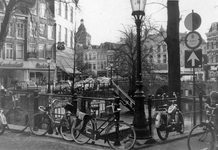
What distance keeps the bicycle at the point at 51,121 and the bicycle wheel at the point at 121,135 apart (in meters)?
1.22

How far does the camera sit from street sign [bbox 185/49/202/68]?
24.4 ft

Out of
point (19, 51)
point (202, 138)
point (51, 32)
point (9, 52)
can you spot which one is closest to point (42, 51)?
point (51, 32)

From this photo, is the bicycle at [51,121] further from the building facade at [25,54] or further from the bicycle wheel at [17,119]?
the building facade at [25,54]

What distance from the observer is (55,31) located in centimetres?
4188

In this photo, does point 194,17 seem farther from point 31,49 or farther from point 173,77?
point 31,49

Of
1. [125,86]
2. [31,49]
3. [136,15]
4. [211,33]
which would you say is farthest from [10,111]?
[31,49]

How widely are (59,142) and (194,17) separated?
4.95 m

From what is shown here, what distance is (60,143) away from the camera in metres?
6.52

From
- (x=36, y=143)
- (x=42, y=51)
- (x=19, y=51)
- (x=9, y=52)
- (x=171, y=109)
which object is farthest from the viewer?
(x=42, y=51)

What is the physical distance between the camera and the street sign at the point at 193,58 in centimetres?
744

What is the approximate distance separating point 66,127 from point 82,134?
0.60 meters

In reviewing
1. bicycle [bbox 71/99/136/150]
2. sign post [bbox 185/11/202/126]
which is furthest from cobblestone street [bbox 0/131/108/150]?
sign post [bbox 185/11/202/126]

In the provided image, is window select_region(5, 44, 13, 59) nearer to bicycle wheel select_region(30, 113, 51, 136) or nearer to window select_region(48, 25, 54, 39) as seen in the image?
window select_region(48, 25, 54, 39)

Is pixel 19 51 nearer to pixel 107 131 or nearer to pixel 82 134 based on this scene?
pixel 82 134
